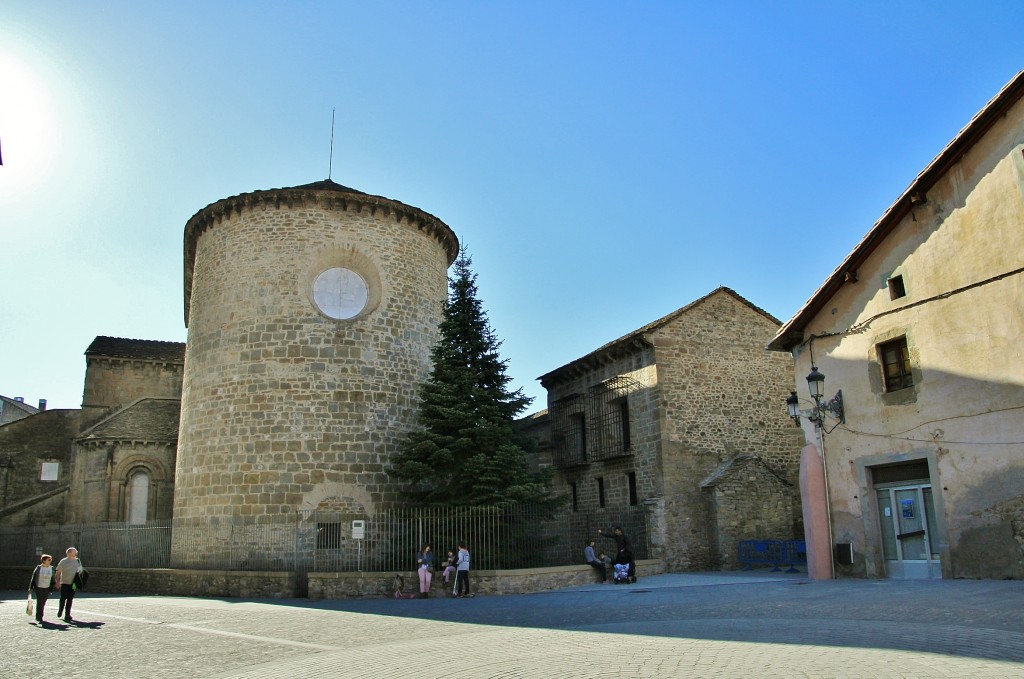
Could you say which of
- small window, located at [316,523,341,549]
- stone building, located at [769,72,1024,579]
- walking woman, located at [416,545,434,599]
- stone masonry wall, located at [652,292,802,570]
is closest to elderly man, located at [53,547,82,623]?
small window, located at [316,523,341,549]

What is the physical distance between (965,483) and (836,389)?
321 cm

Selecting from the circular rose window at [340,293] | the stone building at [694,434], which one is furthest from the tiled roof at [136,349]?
the stone building at [694,434]

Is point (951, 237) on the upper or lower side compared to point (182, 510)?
upper

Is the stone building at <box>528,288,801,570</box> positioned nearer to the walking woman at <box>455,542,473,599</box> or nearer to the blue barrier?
the blue barrier

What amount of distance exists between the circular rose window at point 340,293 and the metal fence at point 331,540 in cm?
540

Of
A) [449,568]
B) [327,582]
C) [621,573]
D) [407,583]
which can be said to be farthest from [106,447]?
[621,573]

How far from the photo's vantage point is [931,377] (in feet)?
46.6

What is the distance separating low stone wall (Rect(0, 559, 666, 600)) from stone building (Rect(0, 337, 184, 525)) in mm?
10425

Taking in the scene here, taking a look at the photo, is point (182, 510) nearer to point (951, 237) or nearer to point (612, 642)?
point (612, 642)

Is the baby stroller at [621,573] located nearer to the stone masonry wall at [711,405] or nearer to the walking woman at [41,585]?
the stone masonry wall at [711,405]

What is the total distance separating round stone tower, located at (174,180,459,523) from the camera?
759 inches

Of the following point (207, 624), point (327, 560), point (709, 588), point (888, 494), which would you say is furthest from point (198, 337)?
point (888, 494)

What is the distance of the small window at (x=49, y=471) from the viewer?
1455 inches

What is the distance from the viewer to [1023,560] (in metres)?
12.6
